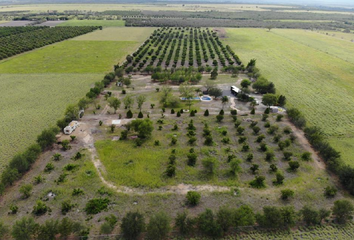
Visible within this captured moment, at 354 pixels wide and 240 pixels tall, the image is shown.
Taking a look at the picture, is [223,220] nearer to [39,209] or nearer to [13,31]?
[39,209]

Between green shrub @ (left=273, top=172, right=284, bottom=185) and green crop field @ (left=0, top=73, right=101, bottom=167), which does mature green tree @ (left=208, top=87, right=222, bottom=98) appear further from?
green crop field @ (left=0, top=73, right=101, bottom=167)

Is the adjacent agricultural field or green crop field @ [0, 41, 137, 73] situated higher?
green crop field @ [0, 41, 137, 73]

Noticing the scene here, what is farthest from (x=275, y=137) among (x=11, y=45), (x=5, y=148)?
(x=11, y=45)

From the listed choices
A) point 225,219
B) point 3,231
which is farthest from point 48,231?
point 225,219

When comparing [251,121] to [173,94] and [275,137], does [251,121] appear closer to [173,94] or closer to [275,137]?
[275,137]

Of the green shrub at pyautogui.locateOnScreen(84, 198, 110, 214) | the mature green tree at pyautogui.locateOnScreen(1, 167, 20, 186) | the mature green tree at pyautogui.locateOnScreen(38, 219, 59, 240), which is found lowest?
the green shrub at pyautogui.locateOnScreen(84, 198, 110, 214)

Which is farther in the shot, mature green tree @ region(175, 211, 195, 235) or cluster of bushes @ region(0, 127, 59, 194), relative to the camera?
cluster of bushes @ region(0, 127, 59, 194)

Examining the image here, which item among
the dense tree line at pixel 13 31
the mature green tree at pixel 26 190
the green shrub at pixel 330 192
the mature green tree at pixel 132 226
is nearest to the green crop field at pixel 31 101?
the mature green tree at pixel 26 190

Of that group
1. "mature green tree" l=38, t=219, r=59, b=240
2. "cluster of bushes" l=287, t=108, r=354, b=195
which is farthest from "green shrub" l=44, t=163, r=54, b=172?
"cluster of bushes" l=287, t=108, r=354, b=195

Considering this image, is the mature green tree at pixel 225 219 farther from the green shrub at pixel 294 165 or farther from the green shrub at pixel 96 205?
the green shrub at pixel 294 165

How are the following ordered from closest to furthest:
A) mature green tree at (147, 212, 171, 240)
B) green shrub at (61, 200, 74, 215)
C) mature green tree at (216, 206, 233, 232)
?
mature green tree at (147, 212, 171, 240)
mature green tree at (216, 206, 233, 232)
green shrub at (61, 200, 74, 215)
